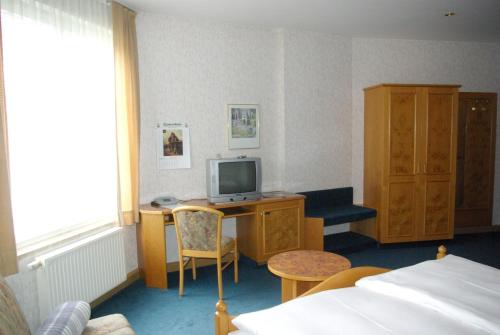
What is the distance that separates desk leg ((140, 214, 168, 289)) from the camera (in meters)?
3.36

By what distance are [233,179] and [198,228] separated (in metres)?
0.82

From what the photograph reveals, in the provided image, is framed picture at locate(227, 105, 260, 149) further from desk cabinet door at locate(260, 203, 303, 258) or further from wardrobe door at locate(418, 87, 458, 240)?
wardrobe door at locate(418, 87, 458, 240)

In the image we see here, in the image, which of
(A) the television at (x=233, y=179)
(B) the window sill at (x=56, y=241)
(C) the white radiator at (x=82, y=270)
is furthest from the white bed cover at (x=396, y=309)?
(A) the television at (x=233, y=179)

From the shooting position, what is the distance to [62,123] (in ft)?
8.96

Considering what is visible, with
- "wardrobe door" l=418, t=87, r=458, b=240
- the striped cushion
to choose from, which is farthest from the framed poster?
"wardrobe door" l=418, t=87, r=458, b=240

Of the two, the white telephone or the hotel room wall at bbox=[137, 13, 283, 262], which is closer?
the white telephone

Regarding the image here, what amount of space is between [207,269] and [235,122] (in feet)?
5.49

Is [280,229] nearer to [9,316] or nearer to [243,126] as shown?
[243,126]

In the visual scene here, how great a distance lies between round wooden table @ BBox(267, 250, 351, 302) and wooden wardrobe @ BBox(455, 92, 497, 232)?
3422mm

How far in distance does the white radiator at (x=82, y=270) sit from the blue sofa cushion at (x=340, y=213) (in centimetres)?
219

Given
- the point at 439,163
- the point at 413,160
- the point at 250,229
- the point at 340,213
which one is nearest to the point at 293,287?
the point at 250,229

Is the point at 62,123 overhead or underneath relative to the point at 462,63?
underneath

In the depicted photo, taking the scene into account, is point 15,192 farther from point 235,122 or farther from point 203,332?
point 235,122

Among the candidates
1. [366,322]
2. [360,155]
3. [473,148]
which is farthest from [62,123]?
[473,148]
